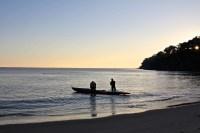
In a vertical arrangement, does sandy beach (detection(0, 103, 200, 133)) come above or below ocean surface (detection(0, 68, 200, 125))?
above

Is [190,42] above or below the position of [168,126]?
above

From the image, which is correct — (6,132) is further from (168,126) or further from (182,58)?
(182,58)

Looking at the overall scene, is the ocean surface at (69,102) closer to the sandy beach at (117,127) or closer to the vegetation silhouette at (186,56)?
the sandy beach at (117,127)

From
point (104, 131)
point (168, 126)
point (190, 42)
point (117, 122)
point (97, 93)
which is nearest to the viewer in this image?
point (104, 131)

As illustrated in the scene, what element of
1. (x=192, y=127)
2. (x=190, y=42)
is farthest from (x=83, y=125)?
(x=190, y=42)

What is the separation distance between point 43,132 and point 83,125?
270 centimetres

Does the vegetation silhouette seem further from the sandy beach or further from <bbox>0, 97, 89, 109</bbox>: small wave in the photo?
the sandy beach

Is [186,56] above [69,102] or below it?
above

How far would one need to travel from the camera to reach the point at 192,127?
17406 mm

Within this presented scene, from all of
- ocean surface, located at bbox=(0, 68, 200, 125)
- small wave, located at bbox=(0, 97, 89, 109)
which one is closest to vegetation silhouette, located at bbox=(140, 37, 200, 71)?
ocean surface, located at bbox=(0, 68, 200, 125)

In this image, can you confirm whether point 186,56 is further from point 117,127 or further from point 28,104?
point 117,127

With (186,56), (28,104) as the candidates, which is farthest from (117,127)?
(186,56)

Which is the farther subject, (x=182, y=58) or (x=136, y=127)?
(x=182, y=58)

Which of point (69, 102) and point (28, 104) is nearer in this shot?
point (28, 104)
